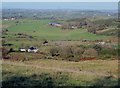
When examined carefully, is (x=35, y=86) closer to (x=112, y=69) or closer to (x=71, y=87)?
(x=71, y=87)

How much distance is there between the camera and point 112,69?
17172 millimetres

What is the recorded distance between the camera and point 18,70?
16.5 meters

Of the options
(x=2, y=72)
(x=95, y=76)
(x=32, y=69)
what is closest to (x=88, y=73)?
(x=95, y=76)

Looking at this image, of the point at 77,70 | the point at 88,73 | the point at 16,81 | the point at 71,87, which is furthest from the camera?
the point at 77,70

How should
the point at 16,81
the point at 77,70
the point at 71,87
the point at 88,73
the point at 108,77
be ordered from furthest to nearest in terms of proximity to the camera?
1. the point at 77,70
2. the point at 88,73
3. the point at 108,77
4. the point at 16,81
5. the point at 71,87

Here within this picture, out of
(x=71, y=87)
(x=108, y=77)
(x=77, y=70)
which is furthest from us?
(x=77, y=70)

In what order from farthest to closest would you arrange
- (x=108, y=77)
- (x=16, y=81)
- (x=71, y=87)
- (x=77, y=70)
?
1. (x=77, y=70)
2. (x=108, y=77)
3. (x=16, y=81)
4. (x=71, y=87)

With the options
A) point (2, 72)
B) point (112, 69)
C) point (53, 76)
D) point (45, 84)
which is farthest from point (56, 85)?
point (112, 69)

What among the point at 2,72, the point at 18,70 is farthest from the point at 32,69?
the point at 2,72

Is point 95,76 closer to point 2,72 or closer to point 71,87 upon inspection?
point 71,87

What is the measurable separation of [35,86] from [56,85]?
3.18 feet

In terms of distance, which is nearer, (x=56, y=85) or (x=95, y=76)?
(x=56, y=85)

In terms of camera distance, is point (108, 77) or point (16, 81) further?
point (108, 77)

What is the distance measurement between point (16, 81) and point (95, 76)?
13.9 ft
